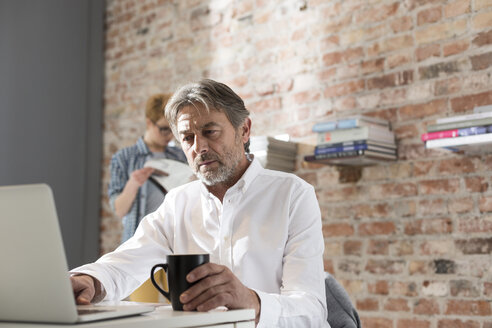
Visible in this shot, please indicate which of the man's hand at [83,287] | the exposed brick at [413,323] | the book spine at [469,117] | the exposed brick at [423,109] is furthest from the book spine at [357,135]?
the man's hand at [83,287]

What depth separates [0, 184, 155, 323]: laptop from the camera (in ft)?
2.87

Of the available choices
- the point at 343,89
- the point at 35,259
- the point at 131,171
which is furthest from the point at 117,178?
the point at 35,259

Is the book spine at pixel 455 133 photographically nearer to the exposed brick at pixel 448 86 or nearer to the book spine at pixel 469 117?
the book spine at pixel 469 117

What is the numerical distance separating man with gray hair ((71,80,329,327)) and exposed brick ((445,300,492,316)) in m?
1.24

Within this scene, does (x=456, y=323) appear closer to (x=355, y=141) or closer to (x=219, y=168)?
(x=355, y=141)

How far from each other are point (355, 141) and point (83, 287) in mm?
1673

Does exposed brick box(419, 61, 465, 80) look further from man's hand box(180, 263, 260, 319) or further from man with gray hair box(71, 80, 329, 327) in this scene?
man's hand box(180, 263, 260, 319)

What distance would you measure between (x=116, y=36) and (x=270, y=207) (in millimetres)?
3062

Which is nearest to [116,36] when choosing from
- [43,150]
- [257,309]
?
[43,150]

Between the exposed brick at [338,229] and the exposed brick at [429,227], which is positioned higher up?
the exposed brick at [429,227]

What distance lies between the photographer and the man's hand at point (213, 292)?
3.46 feet

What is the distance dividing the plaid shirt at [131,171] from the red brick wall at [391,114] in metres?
0.55

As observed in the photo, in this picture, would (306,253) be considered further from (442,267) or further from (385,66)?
(385,66)

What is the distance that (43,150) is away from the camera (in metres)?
4.06
